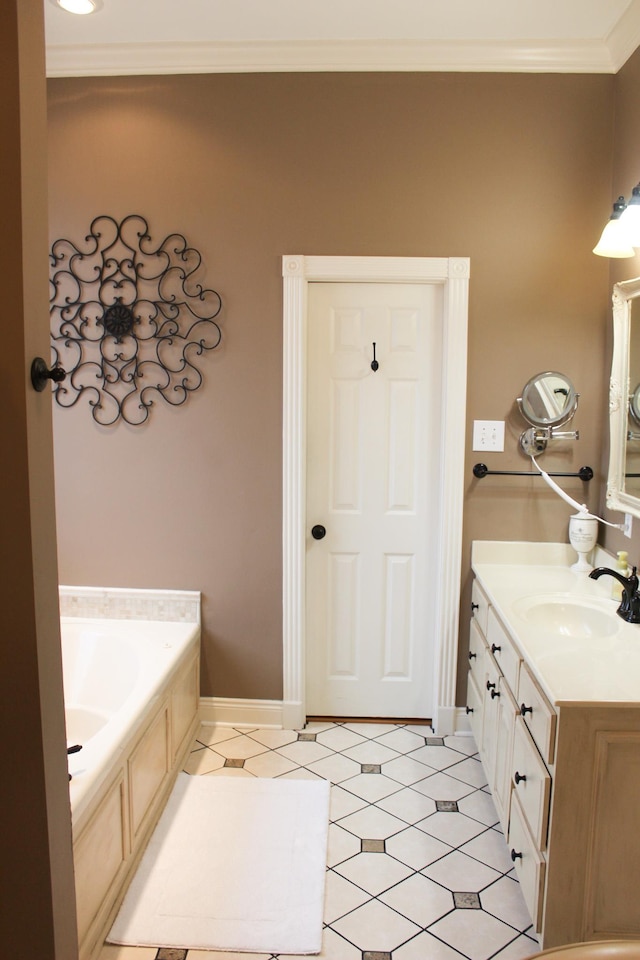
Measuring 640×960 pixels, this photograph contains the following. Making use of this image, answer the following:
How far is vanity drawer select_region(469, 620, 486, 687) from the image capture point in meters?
2.74

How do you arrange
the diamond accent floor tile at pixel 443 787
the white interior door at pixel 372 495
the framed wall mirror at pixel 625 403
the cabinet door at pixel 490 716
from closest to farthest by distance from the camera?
the cabinet door at pixel 490 716 → the framed wall mirror at pixel 625 403 → the diamond accent floor tile at pixel 443 787 → the white interior door at pixel 372 495

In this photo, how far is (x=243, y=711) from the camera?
10.4ft

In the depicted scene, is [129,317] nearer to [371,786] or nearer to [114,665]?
[114,665]

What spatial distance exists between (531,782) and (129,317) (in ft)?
7.60

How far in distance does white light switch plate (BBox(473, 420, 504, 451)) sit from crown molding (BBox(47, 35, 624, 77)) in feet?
4.62

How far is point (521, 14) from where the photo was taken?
251 centimetres

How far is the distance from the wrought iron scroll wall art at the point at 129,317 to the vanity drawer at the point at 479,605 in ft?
4.81

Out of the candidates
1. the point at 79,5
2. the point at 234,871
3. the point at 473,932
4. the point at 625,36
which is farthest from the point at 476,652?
the point at 79,5

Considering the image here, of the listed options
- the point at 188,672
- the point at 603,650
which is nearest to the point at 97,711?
the point at 188,672

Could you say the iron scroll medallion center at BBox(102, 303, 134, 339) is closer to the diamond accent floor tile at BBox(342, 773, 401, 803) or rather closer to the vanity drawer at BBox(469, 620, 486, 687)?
the vanity drawer at BBox(469, 620, 486, 687)

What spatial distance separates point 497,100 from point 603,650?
7.16ft

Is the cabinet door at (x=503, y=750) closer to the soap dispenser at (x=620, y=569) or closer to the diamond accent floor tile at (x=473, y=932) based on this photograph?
the diamond accent floor tile at (x=473, y=932)

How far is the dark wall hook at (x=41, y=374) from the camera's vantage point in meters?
1.19

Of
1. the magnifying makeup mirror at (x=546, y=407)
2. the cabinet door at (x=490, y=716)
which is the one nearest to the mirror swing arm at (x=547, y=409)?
the magnifying makeup mirror at (x=546, y=407)
